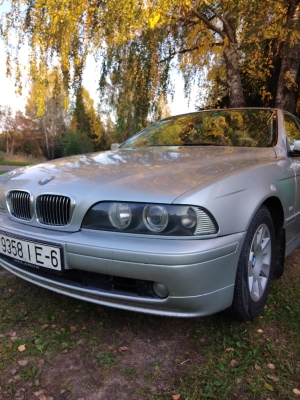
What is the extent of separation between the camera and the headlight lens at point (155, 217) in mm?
1705

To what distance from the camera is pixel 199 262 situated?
162 centimetres

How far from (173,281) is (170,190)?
0.45 meters

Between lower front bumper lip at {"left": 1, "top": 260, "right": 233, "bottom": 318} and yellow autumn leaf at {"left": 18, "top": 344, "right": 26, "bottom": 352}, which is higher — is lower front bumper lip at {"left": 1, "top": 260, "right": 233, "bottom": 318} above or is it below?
above

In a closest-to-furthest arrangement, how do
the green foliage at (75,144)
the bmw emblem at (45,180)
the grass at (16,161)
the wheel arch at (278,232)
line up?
the bmw emblem at (45,180), the wheel arch at (278,232), the grass at (16,161), the green foliage at (75,144)

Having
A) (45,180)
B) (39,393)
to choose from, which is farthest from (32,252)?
(39,393)

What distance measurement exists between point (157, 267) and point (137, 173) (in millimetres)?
633

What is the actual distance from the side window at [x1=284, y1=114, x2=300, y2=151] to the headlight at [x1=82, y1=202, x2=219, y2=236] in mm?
1668

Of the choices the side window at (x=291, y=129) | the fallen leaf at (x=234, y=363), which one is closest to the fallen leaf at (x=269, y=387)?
the fallen leaf at (x=234, y=363)

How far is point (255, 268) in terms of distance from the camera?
215cm

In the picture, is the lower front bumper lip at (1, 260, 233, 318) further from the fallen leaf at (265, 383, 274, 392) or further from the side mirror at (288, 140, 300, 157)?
the side mirror at (288, 140, 300, 157)

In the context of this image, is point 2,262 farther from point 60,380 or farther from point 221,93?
point 221,93

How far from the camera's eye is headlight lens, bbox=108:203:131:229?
1771 millimetres

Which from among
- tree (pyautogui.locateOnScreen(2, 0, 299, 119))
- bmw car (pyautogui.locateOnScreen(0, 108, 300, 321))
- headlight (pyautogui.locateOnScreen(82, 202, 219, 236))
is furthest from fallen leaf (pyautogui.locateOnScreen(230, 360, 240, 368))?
tree (pyautogui.locateOnScreen(2, 0, 299, 119))

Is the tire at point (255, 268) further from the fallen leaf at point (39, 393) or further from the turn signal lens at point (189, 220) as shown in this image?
the fallen leaf at point (39, 393)
